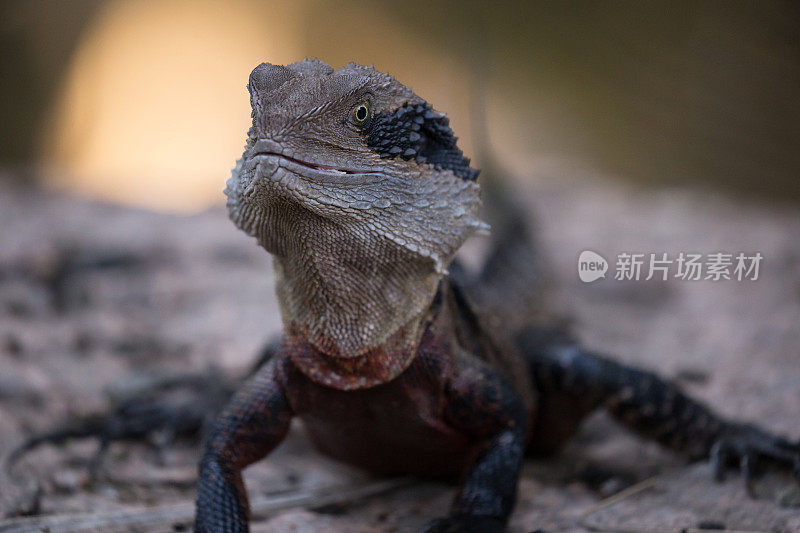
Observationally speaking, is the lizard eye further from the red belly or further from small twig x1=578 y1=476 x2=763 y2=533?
small twig x1=578 y1=476 x2=763 y2=533

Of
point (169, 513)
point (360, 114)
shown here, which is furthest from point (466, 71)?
point (169, 513)

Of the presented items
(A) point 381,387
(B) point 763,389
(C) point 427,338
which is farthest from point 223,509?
(B) point 763,389

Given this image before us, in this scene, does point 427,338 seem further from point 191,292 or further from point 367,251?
point 191,292

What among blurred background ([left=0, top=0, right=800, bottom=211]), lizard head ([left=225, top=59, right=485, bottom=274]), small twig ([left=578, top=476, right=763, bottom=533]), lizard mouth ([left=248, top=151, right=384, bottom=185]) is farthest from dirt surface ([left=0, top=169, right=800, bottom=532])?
lizard mouth ([left=248, top=151, right=384, bottom=185])

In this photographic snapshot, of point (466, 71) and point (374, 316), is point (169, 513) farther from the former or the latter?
point (466, 71)

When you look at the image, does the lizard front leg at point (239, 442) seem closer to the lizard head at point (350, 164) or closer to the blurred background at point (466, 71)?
the lizard head at point (350, 164)

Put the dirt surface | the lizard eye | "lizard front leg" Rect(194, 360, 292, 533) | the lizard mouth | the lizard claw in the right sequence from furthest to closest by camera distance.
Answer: the lizard claw → the dirt surface → "lizard front leg" Rect(194, 360, 292, 533) → the lizard eye → the lizard mouth
